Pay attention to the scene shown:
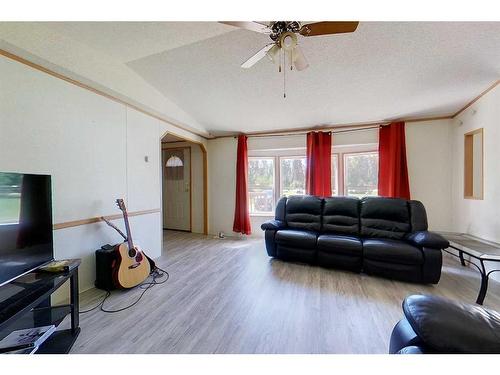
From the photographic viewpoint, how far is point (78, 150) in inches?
90.2

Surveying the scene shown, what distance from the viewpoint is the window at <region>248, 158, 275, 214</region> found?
493cm

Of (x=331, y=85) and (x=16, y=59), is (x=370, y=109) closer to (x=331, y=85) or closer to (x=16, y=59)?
(x=331, y=85)

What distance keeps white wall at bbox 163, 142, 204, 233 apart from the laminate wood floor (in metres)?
2.11

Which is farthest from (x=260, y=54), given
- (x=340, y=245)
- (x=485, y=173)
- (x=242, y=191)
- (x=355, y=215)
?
(x=485, y=173)

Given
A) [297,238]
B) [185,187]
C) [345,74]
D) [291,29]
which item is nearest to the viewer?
[291,29]

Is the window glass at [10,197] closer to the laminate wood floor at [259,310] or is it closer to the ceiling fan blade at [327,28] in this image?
the laminate wood floor at [259,310]

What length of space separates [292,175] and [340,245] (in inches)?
88.4

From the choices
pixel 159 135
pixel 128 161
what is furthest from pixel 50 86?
pixel 159 135

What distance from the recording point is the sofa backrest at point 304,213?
3.46 metres

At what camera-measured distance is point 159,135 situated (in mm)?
3504

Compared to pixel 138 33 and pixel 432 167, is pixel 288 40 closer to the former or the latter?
pixel 138 33

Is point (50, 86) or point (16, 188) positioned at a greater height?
point (50, 86)

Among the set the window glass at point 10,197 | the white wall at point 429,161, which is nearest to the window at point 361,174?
the white wall at point 429,161
